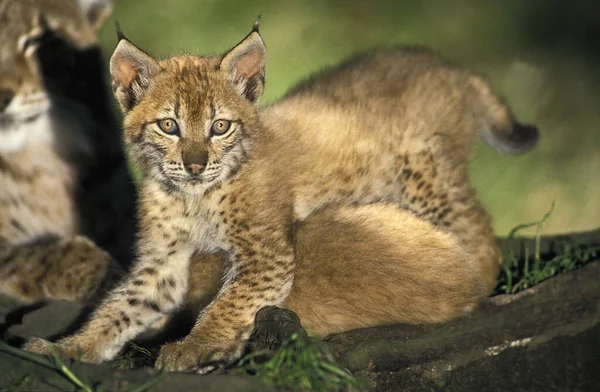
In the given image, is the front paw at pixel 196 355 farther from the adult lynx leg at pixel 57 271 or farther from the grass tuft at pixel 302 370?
the adult lynx leg at pixel 57 271

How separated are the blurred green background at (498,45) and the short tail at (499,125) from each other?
3.73 ft

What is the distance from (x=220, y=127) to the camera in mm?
2973

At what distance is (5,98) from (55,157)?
55 centimetres

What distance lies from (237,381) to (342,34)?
11.7ft

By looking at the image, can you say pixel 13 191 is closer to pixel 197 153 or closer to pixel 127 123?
pixel 127 123

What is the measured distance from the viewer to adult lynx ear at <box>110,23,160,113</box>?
2.98 m

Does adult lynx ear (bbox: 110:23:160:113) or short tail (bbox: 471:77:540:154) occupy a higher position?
adult lynx ear (bbox: 110:23:160:113)

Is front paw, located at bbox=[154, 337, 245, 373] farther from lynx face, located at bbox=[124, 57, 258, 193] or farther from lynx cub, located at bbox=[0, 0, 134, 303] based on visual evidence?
lynx cub, located at bbox=[0, 0, 134, 303]

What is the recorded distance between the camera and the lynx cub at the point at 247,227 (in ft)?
9.53

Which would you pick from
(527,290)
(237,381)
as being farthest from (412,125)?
(237,381)

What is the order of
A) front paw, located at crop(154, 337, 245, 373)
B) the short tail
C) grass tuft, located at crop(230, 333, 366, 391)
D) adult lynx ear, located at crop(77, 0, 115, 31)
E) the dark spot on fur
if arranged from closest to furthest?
grass tuft, located at crop(230, 333, 366, 391), front paw, located at crop(154, 337, 245, 373), the dark spot on fur, the short tail, adult lynx ear, located at crop(77, 0, 115, 31)

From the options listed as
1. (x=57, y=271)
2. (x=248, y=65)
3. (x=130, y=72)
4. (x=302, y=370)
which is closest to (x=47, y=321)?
(x=57, y=271)

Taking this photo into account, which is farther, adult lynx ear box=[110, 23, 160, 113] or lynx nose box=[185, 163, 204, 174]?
adult lynx ear box=[110, 23, 160, 113]

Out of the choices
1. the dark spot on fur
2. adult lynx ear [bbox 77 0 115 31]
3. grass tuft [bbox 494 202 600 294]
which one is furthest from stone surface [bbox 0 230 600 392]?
adult lynx ear [bbox 77 0 115 31]
